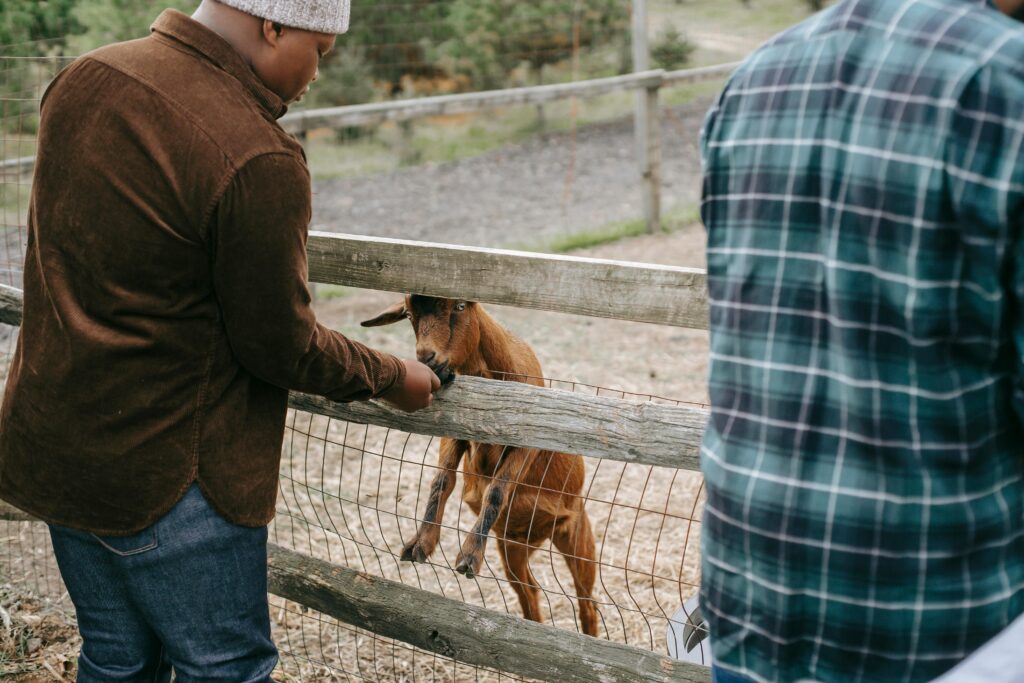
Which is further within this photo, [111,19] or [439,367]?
Result: [111,19]

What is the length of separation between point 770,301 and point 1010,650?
55 cm

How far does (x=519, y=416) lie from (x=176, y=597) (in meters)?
1.12

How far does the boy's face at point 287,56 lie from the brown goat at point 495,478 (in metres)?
1.16

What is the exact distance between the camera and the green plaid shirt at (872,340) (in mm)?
1270

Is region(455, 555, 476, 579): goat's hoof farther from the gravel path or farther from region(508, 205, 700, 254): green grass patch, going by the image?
the gravel path

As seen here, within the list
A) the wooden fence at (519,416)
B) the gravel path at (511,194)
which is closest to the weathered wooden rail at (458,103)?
the gravel path at (511,194)

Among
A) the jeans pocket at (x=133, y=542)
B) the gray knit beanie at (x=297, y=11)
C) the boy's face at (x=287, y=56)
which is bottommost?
the jeans pocket at (x=133, y=542)

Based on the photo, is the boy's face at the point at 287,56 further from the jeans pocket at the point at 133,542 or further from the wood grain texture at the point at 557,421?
the wood grain texture at the point at 557,421

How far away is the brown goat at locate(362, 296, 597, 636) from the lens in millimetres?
3277

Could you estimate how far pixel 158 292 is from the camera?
1.90 meters

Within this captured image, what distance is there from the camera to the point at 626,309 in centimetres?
282

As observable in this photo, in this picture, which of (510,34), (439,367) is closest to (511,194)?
(510,34)

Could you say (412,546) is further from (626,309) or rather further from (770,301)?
(770,301)

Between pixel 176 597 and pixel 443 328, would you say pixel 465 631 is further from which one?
pixel 176 597
